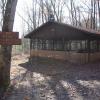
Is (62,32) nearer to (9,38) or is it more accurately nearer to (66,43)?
(66,43)

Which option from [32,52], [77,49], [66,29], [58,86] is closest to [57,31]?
[66,29]

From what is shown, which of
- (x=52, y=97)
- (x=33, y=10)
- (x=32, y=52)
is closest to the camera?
(x=52, y=97)

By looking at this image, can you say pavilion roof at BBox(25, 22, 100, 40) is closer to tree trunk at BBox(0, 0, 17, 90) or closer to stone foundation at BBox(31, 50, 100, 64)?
stone foundation at BBox(31, 50, 100, 64)

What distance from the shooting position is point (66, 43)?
925 inches

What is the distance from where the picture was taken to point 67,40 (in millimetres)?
23531

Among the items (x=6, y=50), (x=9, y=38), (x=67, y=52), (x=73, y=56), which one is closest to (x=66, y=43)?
(x=67, y=52)

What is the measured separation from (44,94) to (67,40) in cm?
1505

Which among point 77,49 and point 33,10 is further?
point 33,10

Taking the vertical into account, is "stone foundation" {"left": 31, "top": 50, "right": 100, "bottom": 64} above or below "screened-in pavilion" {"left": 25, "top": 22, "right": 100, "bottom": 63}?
below

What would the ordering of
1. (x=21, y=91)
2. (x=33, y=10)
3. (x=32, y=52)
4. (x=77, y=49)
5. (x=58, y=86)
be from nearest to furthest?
(x=21, y=91) < (x=58, y=86) < (x=77, y=49) < (x=32, y=52) < (x=33, y=10)

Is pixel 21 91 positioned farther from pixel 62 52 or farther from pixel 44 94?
pixel 62 52

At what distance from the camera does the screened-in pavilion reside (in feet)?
69.7

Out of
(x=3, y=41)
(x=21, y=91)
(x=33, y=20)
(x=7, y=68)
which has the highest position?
(x=33, y=20)

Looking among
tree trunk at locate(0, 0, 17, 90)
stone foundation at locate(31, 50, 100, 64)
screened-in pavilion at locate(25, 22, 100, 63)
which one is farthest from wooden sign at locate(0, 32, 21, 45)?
stone foundation at locate(31, 50, 100, 64)
